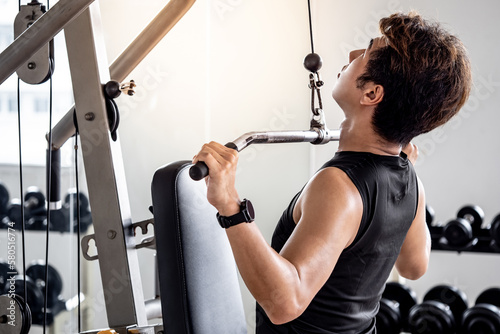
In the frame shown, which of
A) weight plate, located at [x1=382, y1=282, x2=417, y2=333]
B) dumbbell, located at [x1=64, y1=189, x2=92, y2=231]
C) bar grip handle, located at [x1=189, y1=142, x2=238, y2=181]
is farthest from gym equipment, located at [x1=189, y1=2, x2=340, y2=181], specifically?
dumbbell, located at [x1=64, y1=189, x2=92, y2=231]

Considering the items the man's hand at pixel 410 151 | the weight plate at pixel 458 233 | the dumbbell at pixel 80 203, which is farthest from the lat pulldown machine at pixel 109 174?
the dumbbell at pixel 80 203

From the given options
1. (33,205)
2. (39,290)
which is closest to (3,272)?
(39,290)

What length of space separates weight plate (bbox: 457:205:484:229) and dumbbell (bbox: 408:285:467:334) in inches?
13.0

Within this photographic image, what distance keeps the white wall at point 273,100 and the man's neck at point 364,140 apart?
72.2 inches

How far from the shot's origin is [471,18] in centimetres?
293

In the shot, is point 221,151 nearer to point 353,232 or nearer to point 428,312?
point 353,232

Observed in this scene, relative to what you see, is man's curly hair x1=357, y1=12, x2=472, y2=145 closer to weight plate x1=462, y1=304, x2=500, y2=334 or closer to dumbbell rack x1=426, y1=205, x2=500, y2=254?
dumbbell rack x1=426, y1=205, x2=500, y2=254

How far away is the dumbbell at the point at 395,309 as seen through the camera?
268 centimetres

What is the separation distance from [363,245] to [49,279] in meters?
2.38

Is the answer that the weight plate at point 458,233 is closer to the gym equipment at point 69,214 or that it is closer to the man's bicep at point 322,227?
the man's bicep at point 322,227

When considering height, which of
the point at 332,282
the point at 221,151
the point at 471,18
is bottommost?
the point at 332,282

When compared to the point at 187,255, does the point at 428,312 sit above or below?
below

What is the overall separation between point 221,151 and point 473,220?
6.61 ft

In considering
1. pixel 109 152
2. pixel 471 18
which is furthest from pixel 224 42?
pixel 109 152
